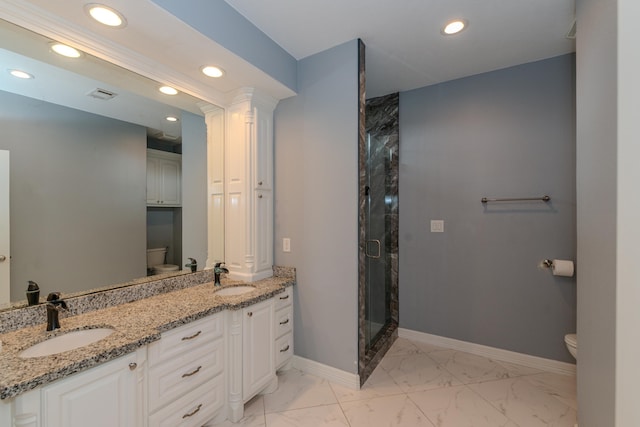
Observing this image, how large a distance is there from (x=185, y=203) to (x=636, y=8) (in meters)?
2.64

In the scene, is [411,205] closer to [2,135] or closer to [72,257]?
[72,257]

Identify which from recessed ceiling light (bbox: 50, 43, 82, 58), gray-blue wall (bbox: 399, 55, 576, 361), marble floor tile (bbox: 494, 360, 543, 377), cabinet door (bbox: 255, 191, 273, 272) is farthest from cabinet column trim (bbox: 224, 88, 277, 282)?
marble floor tile (bbox: 494, 360, 543, 377)

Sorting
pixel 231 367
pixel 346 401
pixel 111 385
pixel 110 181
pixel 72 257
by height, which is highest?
pixel 110 181

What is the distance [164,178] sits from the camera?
2.05 m

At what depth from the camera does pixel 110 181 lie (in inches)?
69.2

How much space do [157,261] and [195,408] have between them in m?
1.01

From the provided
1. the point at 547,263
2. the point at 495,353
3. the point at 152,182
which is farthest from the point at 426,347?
the point at 152,182

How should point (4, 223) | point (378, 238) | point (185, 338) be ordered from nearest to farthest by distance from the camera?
point (4, 223), point (185, 338), point (378, 238)

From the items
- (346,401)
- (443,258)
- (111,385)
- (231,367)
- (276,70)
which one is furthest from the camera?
(443,258)

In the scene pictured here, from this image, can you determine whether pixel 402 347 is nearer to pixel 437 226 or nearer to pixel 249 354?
pixel 437 226

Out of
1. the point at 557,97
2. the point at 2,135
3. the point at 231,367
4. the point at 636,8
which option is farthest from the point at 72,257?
the point at 557,97

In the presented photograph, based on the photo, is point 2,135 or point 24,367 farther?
point 2,135

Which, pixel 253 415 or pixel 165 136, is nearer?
pixel 253 415

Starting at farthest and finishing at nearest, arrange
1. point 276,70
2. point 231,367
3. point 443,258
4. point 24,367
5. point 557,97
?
point 443,258 → point 557,97 → point 276,70 → point 231,367 → point 24,367
